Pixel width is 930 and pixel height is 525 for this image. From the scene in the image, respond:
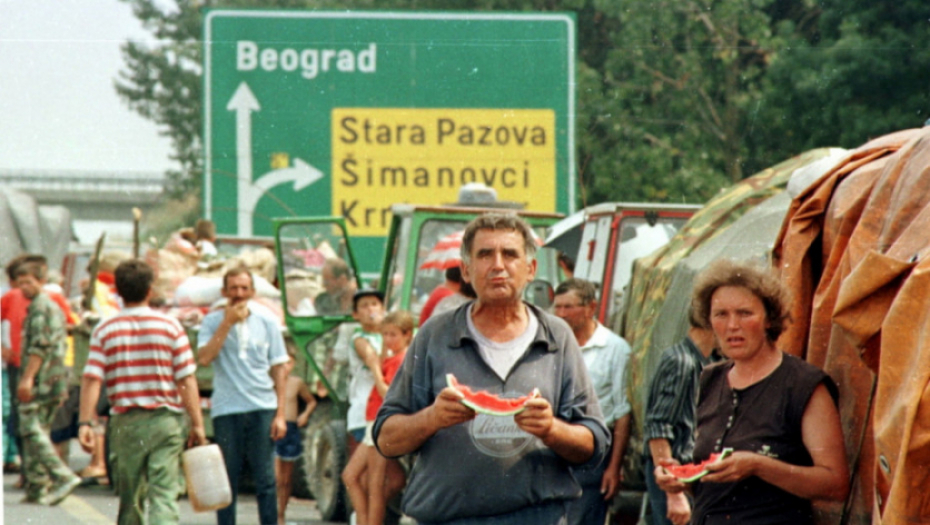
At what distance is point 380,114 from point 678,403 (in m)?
5.50

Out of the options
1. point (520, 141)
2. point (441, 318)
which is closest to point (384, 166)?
point (520, 141)

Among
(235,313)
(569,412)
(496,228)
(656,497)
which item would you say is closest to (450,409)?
(569,412)

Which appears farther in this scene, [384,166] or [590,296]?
[384,166]

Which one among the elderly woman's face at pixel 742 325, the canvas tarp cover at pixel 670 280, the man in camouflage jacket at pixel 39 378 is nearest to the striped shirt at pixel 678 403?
the canvas tarp cover at pixel 670 280

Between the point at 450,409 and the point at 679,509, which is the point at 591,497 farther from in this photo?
the point at 450,409

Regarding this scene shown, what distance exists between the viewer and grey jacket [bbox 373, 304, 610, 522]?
163 inches

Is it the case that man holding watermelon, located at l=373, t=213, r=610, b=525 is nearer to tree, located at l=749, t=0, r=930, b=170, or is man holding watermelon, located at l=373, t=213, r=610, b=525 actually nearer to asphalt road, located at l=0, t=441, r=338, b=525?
tree, located at l=749, t=0, r=930, b=170

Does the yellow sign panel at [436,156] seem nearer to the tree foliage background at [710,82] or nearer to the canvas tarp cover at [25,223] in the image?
the tree foliage background at [710,82]

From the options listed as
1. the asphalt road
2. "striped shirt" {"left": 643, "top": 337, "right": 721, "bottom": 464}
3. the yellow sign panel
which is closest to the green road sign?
the yellow sign panel

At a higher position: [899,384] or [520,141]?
[520,141]

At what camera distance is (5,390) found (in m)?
12.2

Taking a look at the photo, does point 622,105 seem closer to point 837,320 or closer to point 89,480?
point 837,320

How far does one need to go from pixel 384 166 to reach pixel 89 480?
4247mm

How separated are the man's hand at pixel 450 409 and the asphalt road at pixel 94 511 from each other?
5950mm
